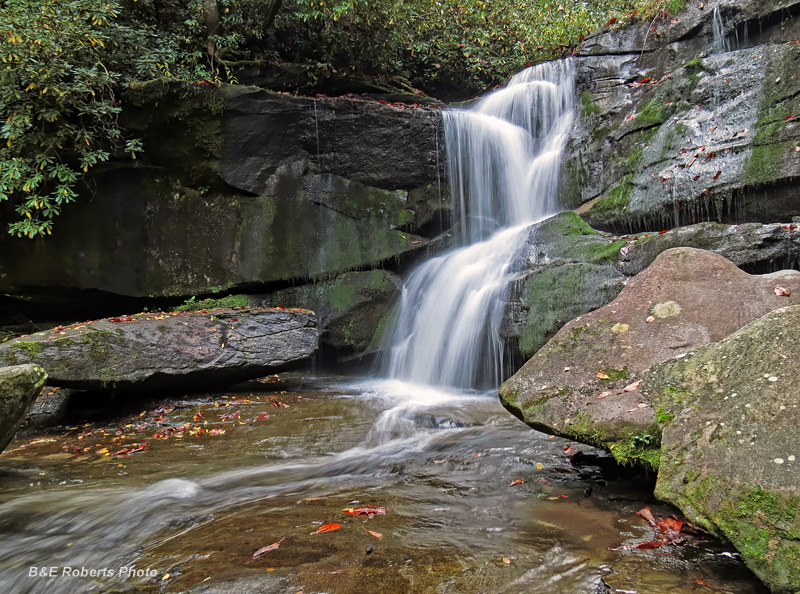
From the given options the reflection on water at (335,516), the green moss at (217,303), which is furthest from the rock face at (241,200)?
the reflection on water at (335,516)

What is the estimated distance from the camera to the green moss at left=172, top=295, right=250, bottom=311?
30.2 feet

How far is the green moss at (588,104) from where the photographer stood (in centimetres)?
938

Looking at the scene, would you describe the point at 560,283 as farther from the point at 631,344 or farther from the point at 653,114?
the point at 653,114

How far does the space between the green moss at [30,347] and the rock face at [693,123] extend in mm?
7973

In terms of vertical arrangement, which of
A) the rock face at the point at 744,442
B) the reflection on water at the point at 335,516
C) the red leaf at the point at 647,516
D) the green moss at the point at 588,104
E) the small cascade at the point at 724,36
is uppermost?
the small cascade at the point at 724,36

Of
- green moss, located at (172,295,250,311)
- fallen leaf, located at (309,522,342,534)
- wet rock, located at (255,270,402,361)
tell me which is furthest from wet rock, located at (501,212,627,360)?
green moss, located at (172,295,250,311)

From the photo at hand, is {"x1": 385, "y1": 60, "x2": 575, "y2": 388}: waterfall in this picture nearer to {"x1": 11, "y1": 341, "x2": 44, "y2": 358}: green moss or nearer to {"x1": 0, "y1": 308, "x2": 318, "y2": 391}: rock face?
{"x1": 0, "y1": 308, "x2": 318, "y2": 391}: rock face

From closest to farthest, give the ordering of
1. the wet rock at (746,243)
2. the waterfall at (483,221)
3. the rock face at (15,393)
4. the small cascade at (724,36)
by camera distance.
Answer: the rock face at (15,393)
the wet rock at (746,243)
the waterfall at (483,221)
the small cascade at (724,36)

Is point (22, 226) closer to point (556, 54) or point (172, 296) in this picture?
point (172, 296)

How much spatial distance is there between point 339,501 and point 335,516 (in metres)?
0.32

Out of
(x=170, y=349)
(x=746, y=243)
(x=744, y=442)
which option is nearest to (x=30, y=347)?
(x=170, y=349)

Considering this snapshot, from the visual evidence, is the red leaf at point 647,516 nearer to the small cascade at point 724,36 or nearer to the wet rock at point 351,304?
the wet rock at point 351,304

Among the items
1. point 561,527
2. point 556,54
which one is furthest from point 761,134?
point 556,54

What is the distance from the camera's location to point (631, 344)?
3504mm
